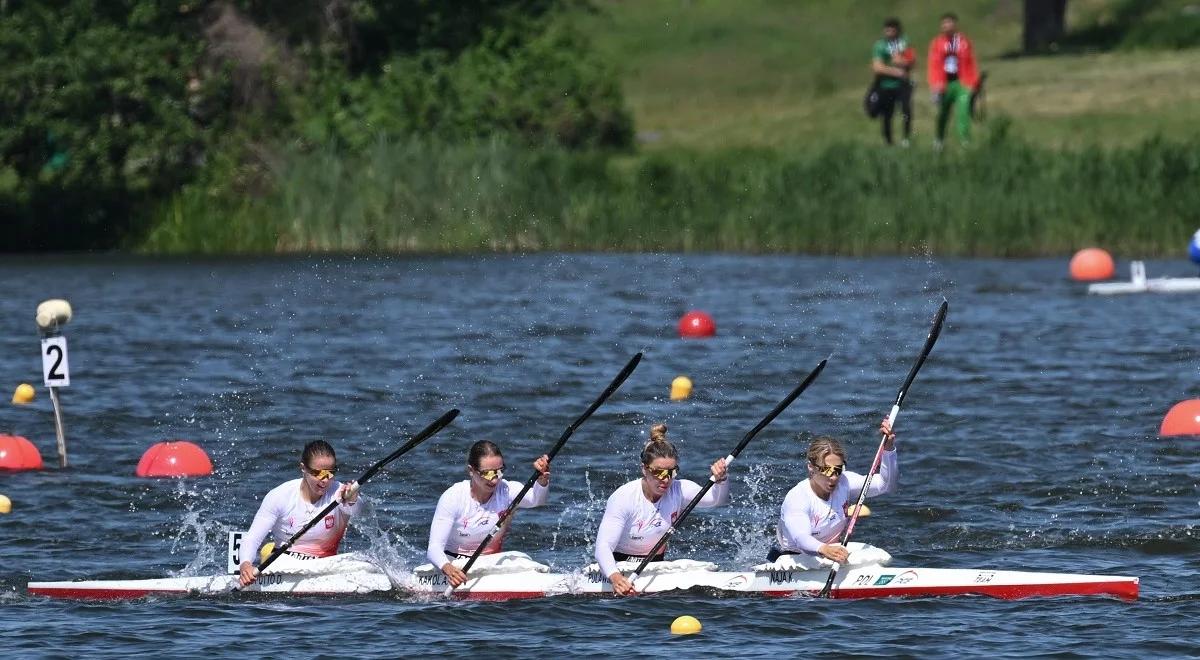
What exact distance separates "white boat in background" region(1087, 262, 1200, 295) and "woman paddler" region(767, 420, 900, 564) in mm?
17015

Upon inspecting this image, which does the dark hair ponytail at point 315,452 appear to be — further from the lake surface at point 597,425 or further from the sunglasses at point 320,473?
the lake surface at point 597,425

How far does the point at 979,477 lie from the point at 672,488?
20.0 ft

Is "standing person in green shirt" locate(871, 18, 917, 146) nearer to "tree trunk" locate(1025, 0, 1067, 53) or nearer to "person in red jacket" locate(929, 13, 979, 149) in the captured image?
"person in red jacket" locate(929, 13, 979, 149)

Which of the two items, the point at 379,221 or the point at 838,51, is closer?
the point at 379,221

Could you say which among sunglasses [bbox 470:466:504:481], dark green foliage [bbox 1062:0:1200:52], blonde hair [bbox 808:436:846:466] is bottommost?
sunglasses [bbox 470:466:504:481]

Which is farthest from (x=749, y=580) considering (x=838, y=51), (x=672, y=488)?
(x=838, y=51)

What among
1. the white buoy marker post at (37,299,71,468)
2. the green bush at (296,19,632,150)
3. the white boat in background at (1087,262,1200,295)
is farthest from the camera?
the green bush at (296,19,632,150)

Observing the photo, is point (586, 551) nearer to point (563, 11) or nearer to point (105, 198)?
point (105, 198)

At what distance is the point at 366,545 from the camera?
19.1m

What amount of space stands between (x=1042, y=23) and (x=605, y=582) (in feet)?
129

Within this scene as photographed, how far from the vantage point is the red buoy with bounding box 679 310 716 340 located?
31.4 m

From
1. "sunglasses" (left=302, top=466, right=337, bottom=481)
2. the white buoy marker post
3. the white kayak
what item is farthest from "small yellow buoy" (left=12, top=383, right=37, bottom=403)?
"sunglasses" (left=302, top=466, right=337, bottom=481)

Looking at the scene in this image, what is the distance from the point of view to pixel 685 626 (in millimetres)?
14883

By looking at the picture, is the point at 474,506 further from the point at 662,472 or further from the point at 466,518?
the point at 662,472
